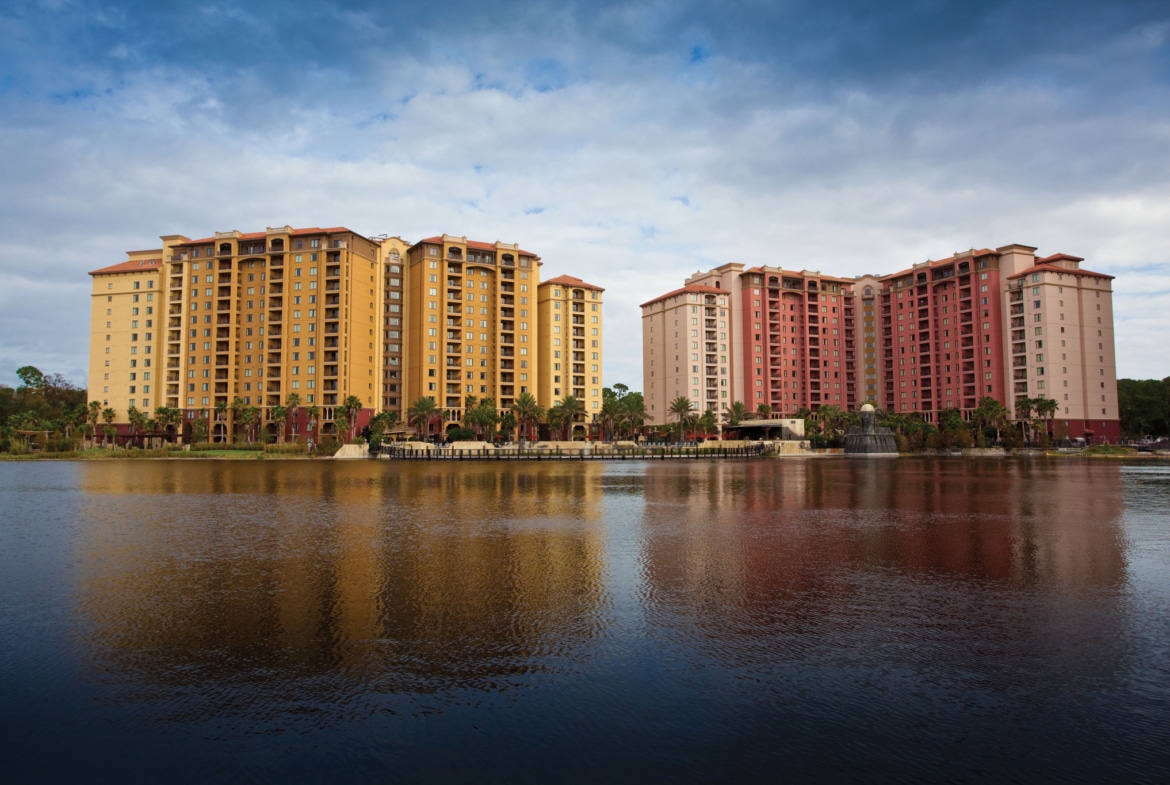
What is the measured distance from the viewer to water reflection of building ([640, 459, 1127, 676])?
1160cm

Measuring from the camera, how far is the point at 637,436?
517 ft

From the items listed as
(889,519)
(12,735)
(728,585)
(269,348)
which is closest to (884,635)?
(728,585)

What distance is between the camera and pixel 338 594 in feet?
48.3

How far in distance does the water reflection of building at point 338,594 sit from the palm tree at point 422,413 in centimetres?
9552

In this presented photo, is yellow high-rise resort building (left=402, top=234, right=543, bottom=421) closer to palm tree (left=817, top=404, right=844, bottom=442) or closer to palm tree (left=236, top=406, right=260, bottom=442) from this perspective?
palm tree (left=236, top=406, right=260, bottom=442)

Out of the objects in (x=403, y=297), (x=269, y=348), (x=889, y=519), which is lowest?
(x=889, y=519)

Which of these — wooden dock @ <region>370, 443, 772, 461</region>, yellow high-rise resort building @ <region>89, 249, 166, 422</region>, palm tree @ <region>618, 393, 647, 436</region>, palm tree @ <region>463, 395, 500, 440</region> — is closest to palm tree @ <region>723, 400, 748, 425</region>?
palm tree @ <region>618, 393, 647, 436</region>

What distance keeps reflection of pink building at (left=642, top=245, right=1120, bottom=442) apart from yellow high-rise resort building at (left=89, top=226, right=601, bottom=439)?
138ft

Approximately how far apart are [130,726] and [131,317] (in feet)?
504

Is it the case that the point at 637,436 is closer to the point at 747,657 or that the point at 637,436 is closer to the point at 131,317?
the point at 131,317

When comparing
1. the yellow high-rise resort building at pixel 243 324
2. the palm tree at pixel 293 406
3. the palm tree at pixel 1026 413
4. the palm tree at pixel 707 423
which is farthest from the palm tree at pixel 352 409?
the palm tree at pixel 1026 413

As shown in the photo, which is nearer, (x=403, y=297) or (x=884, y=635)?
(x=884, y=635)

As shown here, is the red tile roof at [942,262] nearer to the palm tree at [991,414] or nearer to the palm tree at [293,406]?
the palm tree at [991,414]

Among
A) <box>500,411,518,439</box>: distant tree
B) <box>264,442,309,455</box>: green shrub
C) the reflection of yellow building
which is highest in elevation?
the reflection of yellow building
